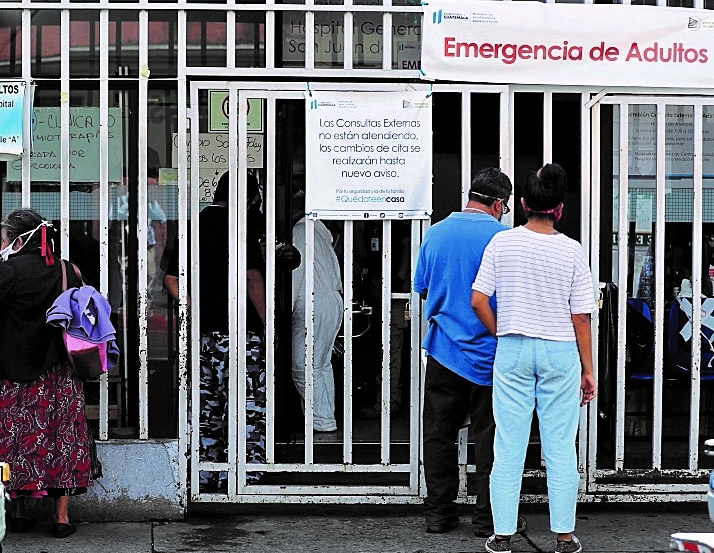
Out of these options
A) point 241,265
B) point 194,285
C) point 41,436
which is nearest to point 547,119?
point 241,265

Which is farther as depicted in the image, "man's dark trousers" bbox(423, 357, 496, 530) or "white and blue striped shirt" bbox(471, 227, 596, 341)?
"man's dark trousers" bbox(423, 357, 496, 530)

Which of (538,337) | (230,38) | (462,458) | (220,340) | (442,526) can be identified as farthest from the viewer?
(220,340)

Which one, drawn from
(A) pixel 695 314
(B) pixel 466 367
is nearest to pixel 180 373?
(B) pixel 466 367

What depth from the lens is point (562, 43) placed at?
20.9 feet

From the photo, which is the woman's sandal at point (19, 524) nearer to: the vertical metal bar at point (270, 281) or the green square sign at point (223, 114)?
the vertical metal bar at point (270, 281)

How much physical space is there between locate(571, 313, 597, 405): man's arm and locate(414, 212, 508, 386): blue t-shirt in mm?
482

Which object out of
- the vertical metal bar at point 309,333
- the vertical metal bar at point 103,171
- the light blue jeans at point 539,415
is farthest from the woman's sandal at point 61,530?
the light blue jeans at point 539,415

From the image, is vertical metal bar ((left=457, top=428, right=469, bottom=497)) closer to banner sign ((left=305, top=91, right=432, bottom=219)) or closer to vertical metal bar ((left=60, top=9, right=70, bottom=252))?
banner sign ((left=305, top=91, right=432, bottom=219))

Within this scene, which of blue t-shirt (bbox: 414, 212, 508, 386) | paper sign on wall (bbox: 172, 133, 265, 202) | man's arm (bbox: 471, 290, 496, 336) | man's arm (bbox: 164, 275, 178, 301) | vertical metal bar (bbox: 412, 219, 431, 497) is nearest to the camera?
man's arm (bbox: 471, 290, 496, 336)

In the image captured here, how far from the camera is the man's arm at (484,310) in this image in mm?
5527

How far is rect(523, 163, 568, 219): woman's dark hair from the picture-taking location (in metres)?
5.41

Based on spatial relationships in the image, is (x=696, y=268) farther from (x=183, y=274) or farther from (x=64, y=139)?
(x=64, y=139)

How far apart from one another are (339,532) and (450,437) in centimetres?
78

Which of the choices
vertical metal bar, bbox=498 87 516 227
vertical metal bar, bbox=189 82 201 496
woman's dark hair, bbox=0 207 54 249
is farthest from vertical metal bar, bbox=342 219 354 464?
woman's dark hair, bbox=0 207 54 249
